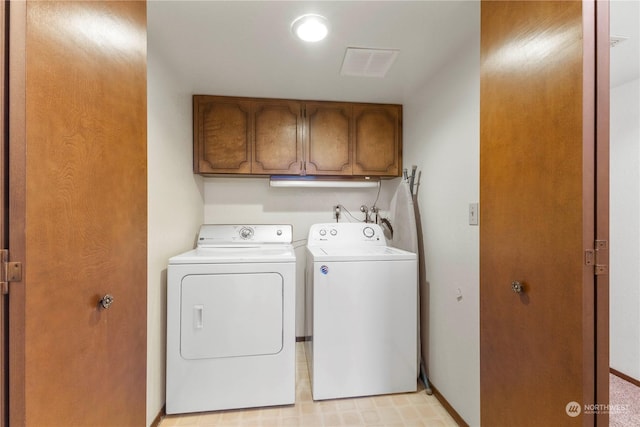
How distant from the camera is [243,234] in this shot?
2.44m

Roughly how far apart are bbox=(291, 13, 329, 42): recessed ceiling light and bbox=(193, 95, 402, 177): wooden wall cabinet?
0.91m

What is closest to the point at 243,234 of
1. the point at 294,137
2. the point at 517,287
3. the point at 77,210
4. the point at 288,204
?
the point at 288,204

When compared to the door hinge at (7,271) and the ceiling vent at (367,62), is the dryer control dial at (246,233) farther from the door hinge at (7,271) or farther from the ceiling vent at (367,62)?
the door hinge at (7,271)

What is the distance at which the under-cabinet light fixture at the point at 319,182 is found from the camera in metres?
2.50

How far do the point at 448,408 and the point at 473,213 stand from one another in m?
1.24

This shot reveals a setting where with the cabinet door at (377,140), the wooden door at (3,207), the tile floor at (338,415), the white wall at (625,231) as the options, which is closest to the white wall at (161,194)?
the tile floor at (338,415)

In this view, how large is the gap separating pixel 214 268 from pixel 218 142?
1.11 metres

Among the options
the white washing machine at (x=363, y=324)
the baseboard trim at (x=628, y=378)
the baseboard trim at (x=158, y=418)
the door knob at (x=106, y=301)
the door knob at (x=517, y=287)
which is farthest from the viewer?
the white washing machine at (x=363, y=324)

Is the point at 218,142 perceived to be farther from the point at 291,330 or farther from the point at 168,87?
the point at 291,330

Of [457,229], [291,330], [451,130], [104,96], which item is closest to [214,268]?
[291,330]

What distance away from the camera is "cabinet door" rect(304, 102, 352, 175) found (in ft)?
7.89

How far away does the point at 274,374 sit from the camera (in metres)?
1.77

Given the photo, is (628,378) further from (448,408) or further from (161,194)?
(161,194)

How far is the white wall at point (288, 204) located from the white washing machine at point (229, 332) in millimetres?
914
